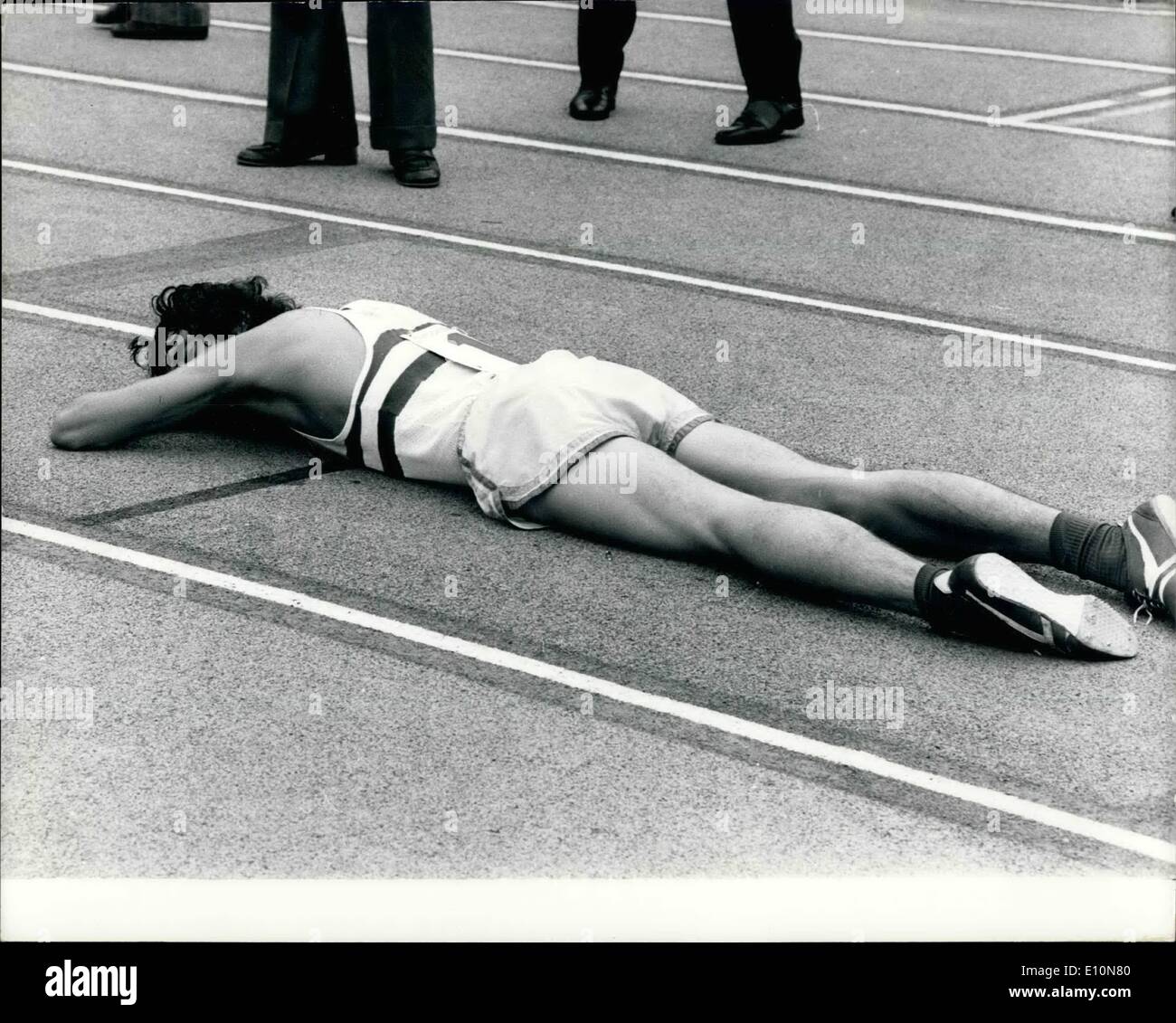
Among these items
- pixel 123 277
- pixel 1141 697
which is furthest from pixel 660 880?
pixel 123 277

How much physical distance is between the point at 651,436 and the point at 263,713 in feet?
4.20

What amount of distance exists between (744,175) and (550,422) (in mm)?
4789

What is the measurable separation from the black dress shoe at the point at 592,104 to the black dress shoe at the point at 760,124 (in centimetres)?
74

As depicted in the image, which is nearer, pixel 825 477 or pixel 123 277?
pixel 825 477

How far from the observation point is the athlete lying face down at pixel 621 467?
3.80m

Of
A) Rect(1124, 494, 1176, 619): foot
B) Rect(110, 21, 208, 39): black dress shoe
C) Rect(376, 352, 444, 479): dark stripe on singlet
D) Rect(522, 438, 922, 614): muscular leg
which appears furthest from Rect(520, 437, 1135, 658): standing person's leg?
Rect(110, 21, 208, 39): black dress shoe

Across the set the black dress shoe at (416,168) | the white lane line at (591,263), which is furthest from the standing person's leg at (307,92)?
the white lane line at (591,263)

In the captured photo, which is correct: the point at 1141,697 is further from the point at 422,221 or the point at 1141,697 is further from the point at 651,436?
the point at 422,221

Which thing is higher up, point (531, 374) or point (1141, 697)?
point (531, 374)

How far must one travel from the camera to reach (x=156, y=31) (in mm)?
11812

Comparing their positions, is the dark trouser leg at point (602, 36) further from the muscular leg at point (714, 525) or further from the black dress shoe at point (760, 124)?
the muscular leg at point (714, 525)

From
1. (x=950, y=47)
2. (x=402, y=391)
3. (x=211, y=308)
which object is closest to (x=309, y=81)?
(x=211, y=308)
